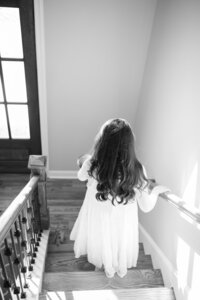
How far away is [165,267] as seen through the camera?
1.87m

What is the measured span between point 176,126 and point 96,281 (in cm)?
134

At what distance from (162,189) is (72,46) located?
1.72 meters

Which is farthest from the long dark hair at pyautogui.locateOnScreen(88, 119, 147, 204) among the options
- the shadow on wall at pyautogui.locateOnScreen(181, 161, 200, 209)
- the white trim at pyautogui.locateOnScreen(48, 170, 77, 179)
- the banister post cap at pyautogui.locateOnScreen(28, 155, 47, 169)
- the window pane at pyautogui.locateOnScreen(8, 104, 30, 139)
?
the white trim at pyautogui.locateOnScreen(48, 170, 77, 179)

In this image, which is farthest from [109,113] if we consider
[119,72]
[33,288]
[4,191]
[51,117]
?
[33,288]

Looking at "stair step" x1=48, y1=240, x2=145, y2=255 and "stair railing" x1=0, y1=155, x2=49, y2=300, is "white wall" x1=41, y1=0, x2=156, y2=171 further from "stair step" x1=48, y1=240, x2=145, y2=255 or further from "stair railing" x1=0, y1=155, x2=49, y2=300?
"stair step" x1=48, y1=240, x2=145, y2=255

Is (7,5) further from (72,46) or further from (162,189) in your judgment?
(162,189)

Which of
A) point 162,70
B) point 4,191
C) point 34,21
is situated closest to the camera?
point 162,70

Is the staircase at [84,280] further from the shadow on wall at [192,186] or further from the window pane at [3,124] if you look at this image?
the window pane at [3,124]

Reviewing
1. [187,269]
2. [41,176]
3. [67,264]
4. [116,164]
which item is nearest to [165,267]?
[187,269]

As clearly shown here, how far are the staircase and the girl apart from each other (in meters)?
0.09

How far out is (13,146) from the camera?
3.15 m

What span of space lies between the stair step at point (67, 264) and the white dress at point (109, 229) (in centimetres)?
15

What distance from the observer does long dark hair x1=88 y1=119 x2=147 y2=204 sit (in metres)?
1.29

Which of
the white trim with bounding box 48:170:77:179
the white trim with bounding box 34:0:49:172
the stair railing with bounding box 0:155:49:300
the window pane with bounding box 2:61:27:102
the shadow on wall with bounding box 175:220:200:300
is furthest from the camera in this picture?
the white trim with bounding box 48:170:77:179
